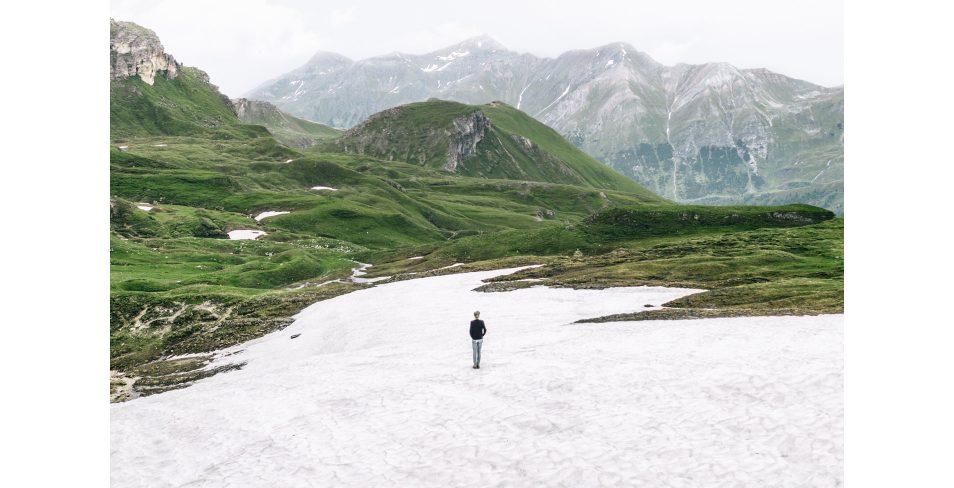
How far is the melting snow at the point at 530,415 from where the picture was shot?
849 inches

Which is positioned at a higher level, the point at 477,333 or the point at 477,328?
the point at 477,328

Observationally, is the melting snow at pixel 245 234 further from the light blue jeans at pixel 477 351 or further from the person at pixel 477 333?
the person at pixel 477 333

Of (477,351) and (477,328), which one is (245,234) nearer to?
(477,351)

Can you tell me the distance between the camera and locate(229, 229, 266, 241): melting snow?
163125 millimetres

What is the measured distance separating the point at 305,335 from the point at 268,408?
26.3 m

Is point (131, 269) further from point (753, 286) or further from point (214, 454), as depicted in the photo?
point (753, 286)

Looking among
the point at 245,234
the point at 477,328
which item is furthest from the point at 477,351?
the point at 245,234

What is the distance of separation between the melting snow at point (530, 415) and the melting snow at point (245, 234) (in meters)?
128

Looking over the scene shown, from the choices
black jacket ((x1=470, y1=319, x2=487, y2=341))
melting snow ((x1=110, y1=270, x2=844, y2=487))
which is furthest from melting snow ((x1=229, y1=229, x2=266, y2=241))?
black jacket ((x1=470, y1=319, x2=487, y2=341))

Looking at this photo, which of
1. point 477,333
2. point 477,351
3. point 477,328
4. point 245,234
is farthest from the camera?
point 245,234

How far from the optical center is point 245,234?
16638cm

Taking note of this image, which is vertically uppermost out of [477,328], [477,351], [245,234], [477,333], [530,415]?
[245,234]

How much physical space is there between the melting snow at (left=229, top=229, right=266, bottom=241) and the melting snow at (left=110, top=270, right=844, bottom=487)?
422ft

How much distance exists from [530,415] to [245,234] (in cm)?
15568
